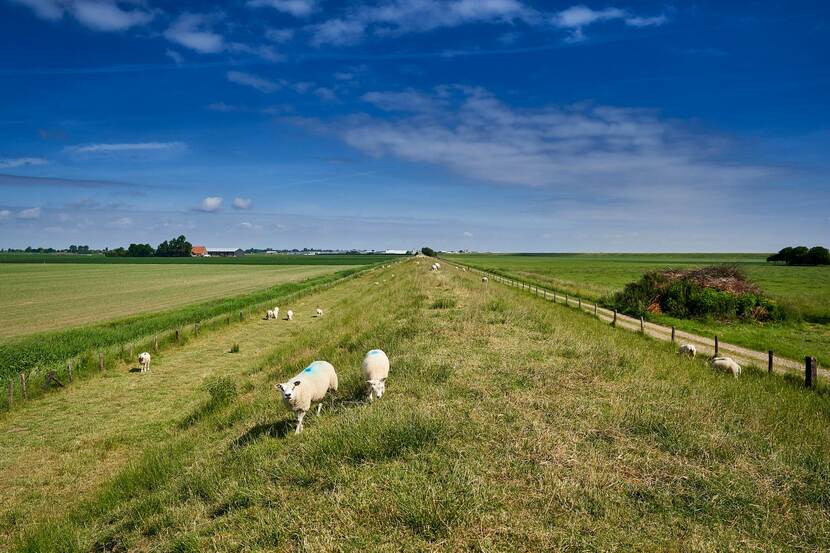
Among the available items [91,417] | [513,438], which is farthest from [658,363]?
[91,417]

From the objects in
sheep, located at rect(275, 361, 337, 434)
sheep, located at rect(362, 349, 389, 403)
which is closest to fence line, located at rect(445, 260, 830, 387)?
sheep, located at rect(362, 349, 389, 403)

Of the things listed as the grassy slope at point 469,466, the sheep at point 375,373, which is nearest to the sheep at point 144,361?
the grassy slope at point 469,466

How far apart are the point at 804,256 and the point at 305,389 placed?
163 metres

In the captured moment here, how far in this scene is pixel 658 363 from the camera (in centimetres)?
1420

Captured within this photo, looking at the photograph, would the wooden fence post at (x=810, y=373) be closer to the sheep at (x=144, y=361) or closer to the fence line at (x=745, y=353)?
the fence line at (x=745, y=353)

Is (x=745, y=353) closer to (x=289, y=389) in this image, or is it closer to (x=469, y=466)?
(x=469, y=466)

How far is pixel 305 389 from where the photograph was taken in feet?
32.0

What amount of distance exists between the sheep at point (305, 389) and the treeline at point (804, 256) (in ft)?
512

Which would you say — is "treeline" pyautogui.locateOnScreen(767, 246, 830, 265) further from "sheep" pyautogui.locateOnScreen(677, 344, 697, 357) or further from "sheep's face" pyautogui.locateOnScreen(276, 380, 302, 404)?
"sheep's face" pyautogui.locateOnScreen(276, 380, 302, 404)

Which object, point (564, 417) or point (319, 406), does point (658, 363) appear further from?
point (319, 406)

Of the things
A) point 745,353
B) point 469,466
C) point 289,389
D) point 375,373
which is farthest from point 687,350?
point 289,389

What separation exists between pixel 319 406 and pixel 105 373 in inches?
698

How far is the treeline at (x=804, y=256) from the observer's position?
384 ft

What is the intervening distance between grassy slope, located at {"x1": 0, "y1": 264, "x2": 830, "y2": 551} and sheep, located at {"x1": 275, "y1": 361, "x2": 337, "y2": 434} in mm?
412
